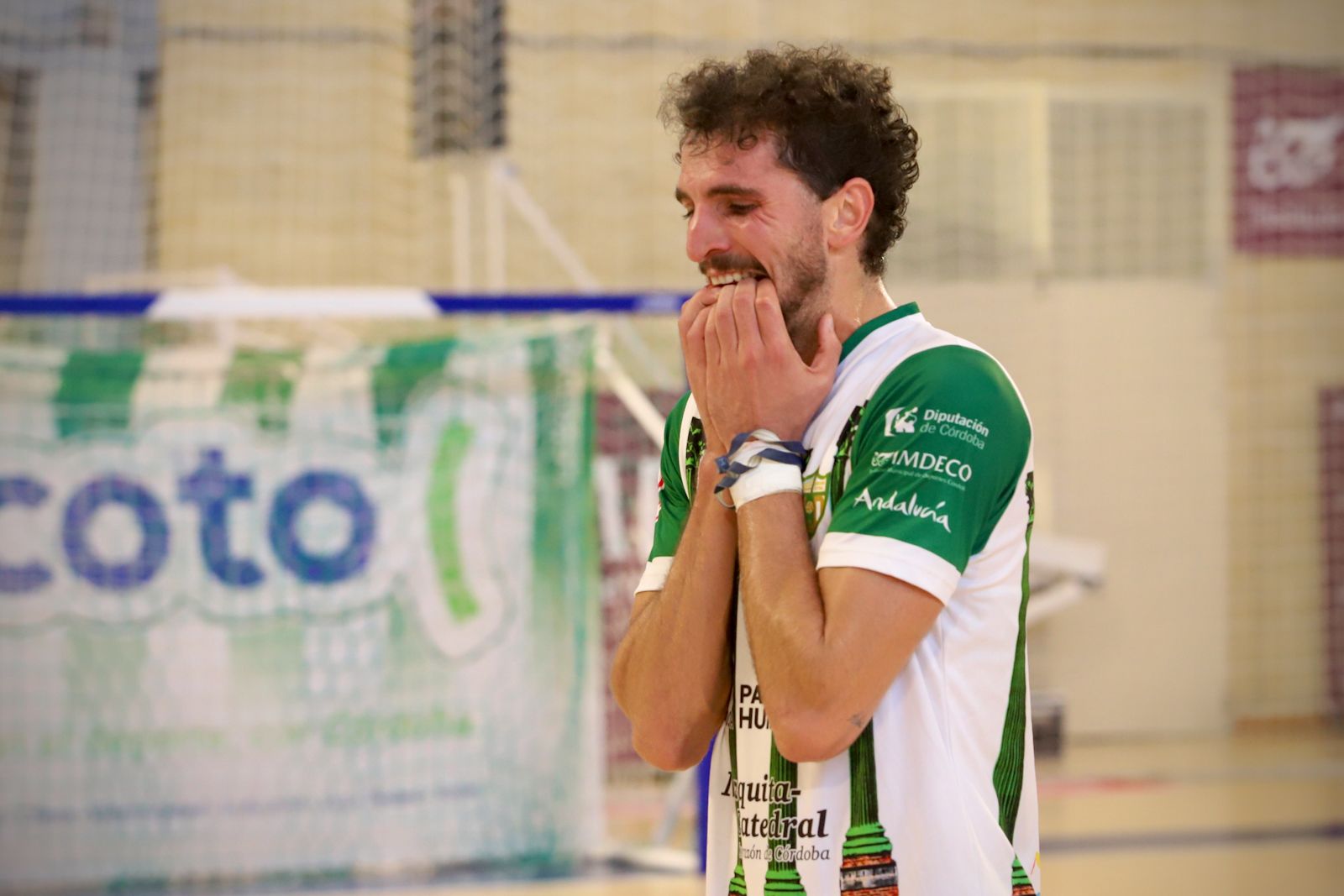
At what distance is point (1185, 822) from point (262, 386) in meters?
4.43

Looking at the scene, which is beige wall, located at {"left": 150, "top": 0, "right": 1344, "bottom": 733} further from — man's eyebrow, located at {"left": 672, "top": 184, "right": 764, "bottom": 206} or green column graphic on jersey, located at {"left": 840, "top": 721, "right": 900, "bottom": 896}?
green column graphic on jersey, located at {"left": 840, "top": 721, "right": 900, "bottom": 896}

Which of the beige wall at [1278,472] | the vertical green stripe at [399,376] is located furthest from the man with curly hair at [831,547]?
the beige wall at [1278,472]

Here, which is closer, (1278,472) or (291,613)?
Result: (291,613)

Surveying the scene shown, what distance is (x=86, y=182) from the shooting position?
8.81 meters

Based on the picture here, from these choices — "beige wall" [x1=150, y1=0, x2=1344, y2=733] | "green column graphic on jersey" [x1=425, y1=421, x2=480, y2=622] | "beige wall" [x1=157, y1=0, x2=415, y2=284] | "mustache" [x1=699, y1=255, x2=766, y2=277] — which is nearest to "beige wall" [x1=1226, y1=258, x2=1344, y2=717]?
"beige wall" [x1=150, y1=0, x2=1344, y2=733]

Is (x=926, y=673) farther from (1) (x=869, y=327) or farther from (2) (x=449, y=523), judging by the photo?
(2) (x=449, y=523)

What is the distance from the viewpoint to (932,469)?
59.2 inches

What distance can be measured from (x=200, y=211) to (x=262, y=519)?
12.8 feet

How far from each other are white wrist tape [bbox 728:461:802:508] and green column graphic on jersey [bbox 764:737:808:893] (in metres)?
0.26

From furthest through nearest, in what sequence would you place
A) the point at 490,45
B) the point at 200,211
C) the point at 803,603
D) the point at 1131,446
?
1. the point at 1131,446
2. the point at 200,211
3. the point at 490,45
4. the point at 803,603

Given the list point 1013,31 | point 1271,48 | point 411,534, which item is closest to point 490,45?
point 411,534

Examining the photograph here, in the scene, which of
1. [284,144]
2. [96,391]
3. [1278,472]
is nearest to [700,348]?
[96,391]

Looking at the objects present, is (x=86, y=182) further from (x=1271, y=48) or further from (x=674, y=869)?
(x=1271, y=48)

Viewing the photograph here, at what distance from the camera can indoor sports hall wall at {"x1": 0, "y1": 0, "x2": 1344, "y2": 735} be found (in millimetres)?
8820
